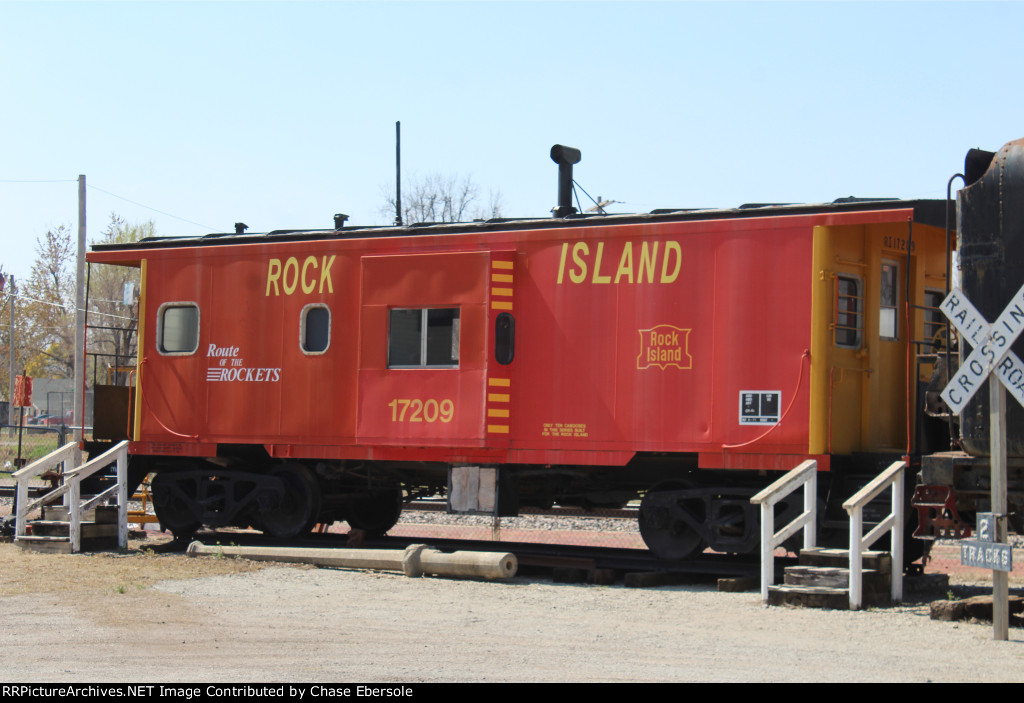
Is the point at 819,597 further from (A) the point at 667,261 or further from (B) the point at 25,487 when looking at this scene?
(B) the point at 25,487

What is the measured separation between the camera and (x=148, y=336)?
48.0ft

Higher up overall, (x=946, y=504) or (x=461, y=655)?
(x=946, y=504)

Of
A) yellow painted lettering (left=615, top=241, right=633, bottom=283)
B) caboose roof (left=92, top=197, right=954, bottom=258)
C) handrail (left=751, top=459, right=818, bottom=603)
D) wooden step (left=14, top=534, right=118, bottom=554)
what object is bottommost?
wooden step (left=14, top=534, right=118, bottom=554)

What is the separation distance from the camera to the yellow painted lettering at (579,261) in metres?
12.1

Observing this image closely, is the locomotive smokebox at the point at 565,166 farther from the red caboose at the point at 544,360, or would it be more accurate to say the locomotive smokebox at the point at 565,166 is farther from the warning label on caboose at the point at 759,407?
the warning label on caboose at the point at 759,407

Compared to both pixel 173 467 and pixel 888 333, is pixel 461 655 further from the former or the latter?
pixel 173 467

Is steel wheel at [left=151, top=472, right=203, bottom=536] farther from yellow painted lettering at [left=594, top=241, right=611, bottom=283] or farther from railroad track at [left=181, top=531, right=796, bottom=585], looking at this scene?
yellow painted lettering at [left=594, top=241, right=611, bottom=283]

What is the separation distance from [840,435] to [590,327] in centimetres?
269

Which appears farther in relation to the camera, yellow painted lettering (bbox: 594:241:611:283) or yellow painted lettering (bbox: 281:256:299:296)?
yellow painted lettering (bbox: 281:256:299:296)

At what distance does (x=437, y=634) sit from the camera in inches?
331

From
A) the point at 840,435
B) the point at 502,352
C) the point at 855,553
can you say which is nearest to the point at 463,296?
the point at 502,352

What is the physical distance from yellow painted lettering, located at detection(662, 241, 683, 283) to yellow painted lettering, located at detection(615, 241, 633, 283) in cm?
35

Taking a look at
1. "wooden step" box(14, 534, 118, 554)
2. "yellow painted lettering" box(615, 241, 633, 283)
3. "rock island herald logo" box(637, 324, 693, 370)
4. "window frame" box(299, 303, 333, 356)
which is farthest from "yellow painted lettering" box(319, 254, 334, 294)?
"wooden step" box(14, 534, 118, 554)

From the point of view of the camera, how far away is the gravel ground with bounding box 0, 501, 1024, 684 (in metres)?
6.96
